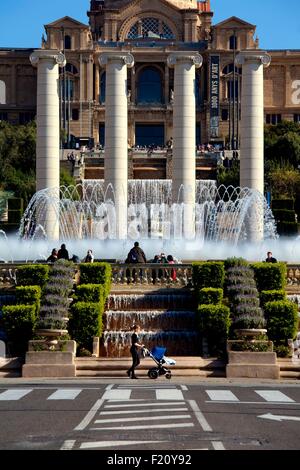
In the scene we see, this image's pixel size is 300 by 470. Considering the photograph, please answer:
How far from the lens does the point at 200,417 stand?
70.7ft

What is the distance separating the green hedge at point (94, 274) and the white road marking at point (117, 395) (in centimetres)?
1181

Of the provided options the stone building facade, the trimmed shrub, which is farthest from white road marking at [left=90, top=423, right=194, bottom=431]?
the stone building facade

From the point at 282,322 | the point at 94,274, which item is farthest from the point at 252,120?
the point at 282,322

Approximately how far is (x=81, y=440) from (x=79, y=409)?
5113 mm

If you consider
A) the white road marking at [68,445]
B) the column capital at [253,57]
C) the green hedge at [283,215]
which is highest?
the column capital at [253,57]

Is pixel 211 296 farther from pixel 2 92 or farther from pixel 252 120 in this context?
pixel 2 92

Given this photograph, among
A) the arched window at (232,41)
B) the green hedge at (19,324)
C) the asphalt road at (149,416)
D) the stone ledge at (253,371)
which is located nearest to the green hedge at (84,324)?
the green hedge at (19,324)

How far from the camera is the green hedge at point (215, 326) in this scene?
119 feet

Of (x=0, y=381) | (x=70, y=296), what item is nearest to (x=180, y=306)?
(x=70, y=296)

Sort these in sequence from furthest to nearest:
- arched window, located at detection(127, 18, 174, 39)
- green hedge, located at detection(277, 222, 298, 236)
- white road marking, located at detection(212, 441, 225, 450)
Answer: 1. arched window, located at detection(127, 18, 174, 39)
2. green hedge, located at detection(277, 222, 298, 236)
3. white road marking, located at detection(212, 441, 225, 450)

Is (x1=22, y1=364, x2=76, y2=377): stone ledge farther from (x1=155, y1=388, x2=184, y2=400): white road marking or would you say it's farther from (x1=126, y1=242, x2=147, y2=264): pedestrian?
(x1=126, y1=242, x2=147, y2=264): pedestrian

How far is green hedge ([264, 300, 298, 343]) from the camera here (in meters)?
36.2

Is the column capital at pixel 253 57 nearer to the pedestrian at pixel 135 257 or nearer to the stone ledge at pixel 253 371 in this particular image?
the pedestrian at pixel 135 257

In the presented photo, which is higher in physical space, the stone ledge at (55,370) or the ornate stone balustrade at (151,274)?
the ornate stone balustrade at (151,274)
